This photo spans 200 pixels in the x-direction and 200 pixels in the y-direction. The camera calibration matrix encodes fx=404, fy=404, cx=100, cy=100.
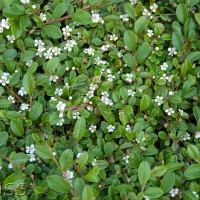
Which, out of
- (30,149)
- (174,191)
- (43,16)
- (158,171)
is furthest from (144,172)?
(43,16)

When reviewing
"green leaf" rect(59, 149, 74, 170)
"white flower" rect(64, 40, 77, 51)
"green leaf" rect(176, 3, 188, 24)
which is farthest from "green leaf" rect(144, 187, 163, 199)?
"green leaf" rect(176, 3, 188, 24)

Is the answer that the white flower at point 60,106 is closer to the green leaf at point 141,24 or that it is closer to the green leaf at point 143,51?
the green leaf at point 143,51

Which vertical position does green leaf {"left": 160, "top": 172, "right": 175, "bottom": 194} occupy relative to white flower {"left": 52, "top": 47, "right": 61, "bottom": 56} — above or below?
below

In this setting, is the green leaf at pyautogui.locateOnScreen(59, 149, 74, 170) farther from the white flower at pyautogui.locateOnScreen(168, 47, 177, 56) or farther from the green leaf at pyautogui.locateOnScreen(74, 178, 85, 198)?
the white flower at pyautogui.locateOnScreen(168, 47, 177, 56)

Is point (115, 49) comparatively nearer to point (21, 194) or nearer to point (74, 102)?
point (74, 102)

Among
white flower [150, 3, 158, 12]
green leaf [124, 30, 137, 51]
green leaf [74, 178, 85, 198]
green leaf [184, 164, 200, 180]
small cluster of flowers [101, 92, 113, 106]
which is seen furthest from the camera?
white flower [150, 3, 158, 12]

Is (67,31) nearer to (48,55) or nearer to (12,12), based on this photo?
(48,55)

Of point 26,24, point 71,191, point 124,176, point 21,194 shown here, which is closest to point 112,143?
point 124,176
